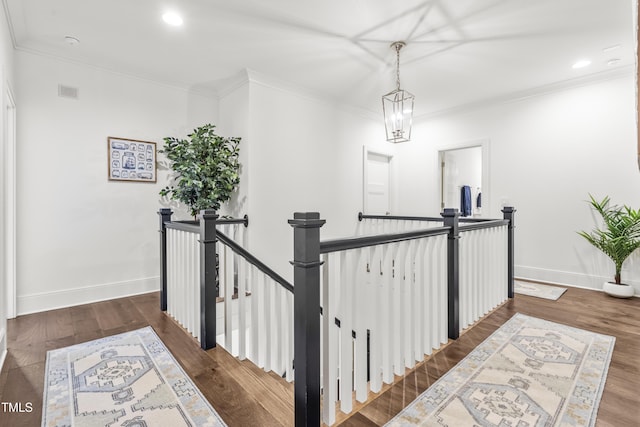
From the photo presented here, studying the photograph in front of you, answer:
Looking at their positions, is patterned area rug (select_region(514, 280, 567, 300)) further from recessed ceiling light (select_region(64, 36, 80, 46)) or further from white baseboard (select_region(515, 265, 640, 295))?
recessed ceiling light (select_region(64, 36, 80, 46))

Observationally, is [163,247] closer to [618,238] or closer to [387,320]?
[387,320]

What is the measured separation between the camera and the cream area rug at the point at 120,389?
155cm

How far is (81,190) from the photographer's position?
338cm

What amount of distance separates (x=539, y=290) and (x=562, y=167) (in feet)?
5.59

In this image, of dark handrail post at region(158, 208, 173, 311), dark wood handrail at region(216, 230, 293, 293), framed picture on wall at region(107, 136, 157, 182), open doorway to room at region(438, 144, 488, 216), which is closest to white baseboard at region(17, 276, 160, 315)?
dark handrail post at region(158, 208, 173, 311)

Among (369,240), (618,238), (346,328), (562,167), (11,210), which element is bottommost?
(346,328)

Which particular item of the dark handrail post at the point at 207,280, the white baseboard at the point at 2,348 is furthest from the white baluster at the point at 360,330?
the white baseboard at the point at 2,348

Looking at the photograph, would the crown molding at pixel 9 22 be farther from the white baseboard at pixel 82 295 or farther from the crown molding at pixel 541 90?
the crown molding at pixel 541 90

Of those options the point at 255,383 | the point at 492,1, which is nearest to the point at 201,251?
the point at 255,383

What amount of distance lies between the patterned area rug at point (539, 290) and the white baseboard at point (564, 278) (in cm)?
25

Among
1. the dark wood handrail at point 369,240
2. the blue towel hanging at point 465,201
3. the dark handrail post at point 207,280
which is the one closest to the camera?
the dark wood handrail at point 369,240

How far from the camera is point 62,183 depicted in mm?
3262

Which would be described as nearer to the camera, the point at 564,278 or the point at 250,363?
the point at 250,363

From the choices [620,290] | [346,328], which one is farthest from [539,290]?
[346,328]
